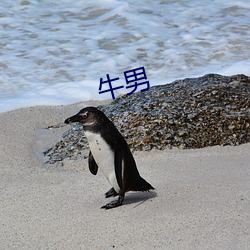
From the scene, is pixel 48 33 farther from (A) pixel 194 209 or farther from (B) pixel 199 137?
(A) pixel 194 209

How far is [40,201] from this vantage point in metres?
4.09

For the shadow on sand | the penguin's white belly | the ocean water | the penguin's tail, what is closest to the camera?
the penguin's white belly

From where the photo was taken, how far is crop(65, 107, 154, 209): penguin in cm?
364

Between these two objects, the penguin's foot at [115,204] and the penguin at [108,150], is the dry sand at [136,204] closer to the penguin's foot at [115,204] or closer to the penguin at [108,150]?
the penguin's foot at [115,204]

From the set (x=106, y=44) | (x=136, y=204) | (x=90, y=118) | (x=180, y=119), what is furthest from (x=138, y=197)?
(x=106, y=44)

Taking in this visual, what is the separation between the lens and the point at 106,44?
30.1 ft

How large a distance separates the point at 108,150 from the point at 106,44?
5.65 meters

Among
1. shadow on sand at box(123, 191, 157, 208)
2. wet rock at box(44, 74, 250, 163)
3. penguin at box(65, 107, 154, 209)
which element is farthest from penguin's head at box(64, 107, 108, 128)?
wet rock at box(44, 74, 250, 163)

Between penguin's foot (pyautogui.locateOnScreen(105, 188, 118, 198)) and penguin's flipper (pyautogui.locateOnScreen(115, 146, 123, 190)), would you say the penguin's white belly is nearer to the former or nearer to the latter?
penguin's flipper (pyautogui.locateOnScreen(115, 146, 123, 190))

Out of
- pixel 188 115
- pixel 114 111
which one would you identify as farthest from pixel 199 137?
pixel 114 111

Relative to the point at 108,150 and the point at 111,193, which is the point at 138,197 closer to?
the point at 111,193

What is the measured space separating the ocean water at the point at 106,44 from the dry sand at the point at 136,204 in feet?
6.64

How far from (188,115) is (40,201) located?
1572mm

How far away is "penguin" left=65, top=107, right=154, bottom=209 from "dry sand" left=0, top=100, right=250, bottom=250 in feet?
0.62
